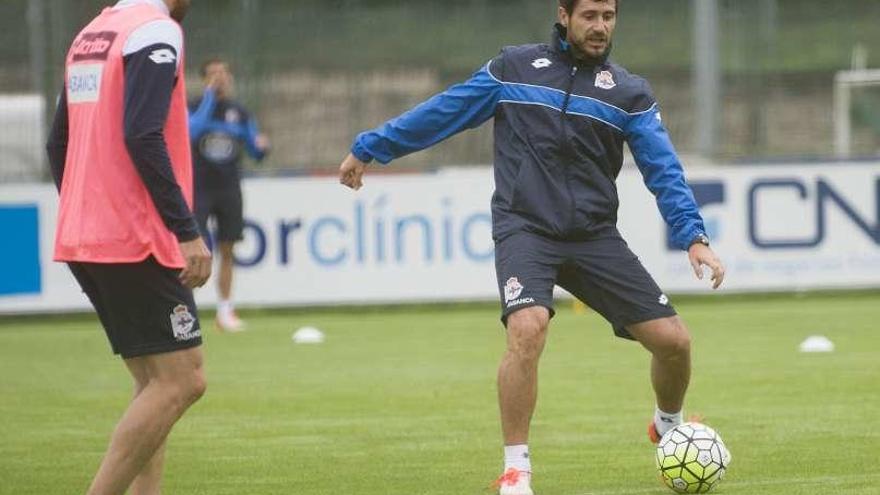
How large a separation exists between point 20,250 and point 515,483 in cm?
1214

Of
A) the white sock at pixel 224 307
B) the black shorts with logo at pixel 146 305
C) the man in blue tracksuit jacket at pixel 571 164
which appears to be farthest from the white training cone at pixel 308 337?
the black shorts with logo at pixel 146 305

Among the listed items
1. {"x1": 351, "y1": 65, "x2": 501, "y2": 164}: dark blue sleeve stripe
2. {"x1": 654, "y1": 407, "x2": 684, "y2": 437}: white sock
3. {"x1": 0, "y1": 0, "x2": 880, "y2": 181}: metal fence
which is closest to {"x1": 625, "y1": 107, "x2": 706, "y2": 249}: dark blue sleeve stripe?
{"x1": 351, "y1": 65, "x2": 501, "y2": 164}: dark blue sleeve stripe

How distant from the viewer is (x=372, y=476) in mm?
8930

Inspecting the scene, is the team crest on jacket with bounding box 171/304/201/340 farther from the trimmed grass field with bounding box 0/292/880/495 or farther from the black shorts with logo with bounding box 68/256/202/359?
the trimmed grass field with bounding box 0/292/880/495

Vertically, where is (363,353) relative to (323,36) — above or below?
below

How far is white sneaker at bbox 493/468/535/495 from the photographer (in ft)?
26.1

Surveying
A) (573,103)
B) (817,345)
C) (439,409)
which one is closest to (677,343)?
(573,103)

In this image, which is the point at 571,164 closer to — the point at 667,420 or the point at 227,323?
the point at 667,420

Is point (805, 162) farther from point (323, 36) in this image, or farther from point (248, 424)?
point (248, 424)

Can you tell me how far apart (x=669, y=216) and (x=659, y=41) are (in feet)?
44.9

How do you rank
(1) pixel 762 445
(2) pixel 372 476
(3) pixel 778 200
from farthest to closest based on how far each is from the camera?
(3) pixel 778 200
(1) pixel 762 445
(2) pixel 372 476

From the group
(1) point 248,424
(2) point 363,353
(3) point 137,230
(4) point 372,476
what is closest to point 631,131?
(4) point 372,476

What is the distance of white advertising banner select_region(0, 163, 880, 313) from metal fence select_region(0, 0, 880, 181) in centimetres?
171

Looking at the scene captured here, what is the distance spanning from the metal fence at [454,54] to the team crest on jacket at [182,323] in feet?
48.0
